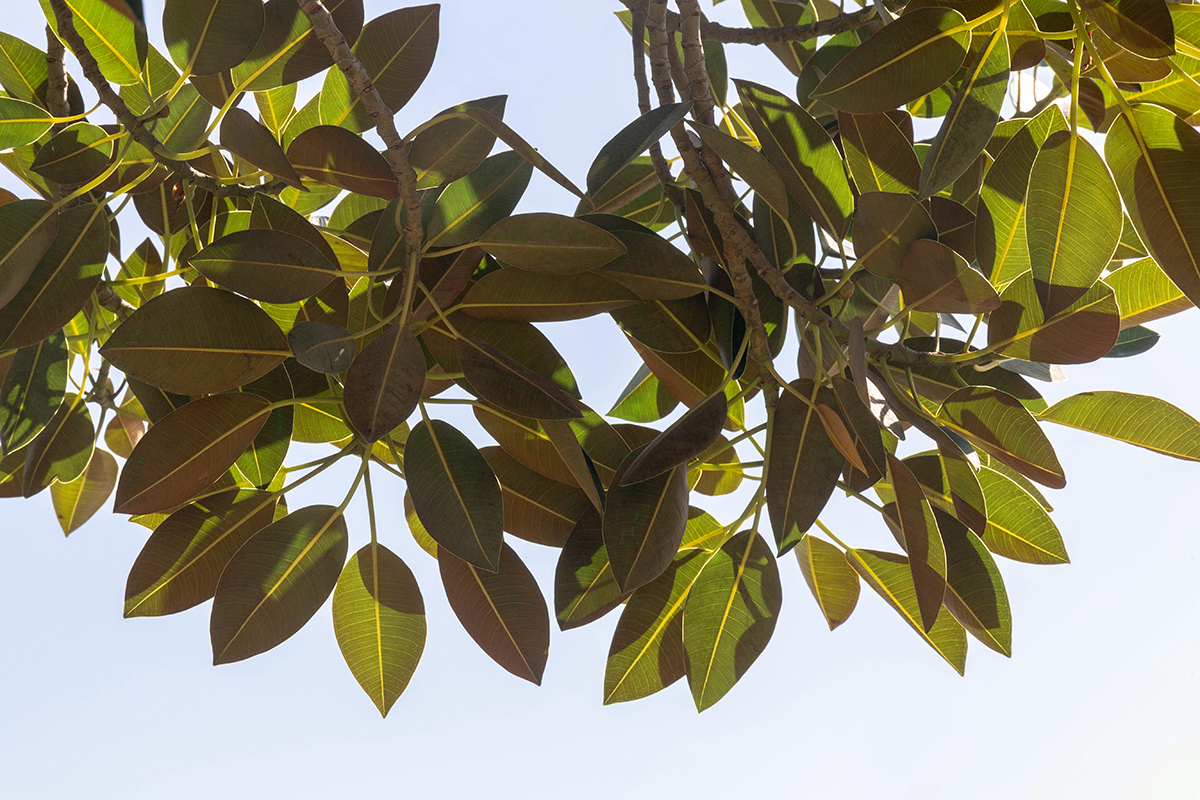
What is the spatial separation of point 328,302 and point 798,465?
385 millimetres

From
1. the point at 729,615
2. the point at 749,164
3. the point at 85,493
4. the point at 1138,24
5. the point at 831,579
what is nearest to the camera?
the point at 1138,24

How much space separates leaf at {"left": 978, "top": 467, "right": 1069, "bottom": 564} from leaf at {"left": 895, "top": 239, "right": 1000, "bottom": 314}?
0.21 meters

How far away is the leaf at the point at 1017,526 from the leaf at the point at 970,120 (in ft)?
1.00

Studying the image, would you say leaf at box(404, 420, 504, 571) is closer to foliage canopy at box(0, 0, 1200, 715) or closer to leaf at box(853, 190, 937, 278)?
foliage canopy at box(0, 0, 1200, 715)

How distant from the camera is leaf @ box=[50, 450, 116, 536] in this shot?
1.00m

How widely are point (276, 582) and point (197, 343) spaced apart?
19 centimetres

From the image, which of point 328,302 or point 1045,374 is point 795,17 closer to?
point 1045,374

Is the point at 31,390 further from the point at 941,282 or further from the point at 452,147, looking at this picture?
the point at 941,282

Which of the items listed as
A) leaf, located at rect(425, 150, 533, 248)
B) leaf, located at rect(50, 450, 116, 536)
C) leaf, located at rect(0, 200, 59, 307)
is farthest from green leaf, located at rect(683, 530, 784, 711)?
leaf, located at rect(50, 450, 116, 536)

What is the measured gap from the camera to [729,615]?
2.20 ft

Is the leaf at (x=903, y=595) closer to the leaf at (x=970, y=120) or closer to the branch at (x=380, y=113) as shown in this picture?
the leaf at (x=970, y=120)

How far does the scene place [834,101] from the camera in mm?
519

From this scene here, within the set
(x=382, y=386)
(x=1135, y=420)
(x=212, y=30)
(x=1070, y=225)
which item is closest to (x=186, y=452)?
(x=382, y=386)

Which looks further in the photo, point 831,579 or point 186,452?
point 831,579
